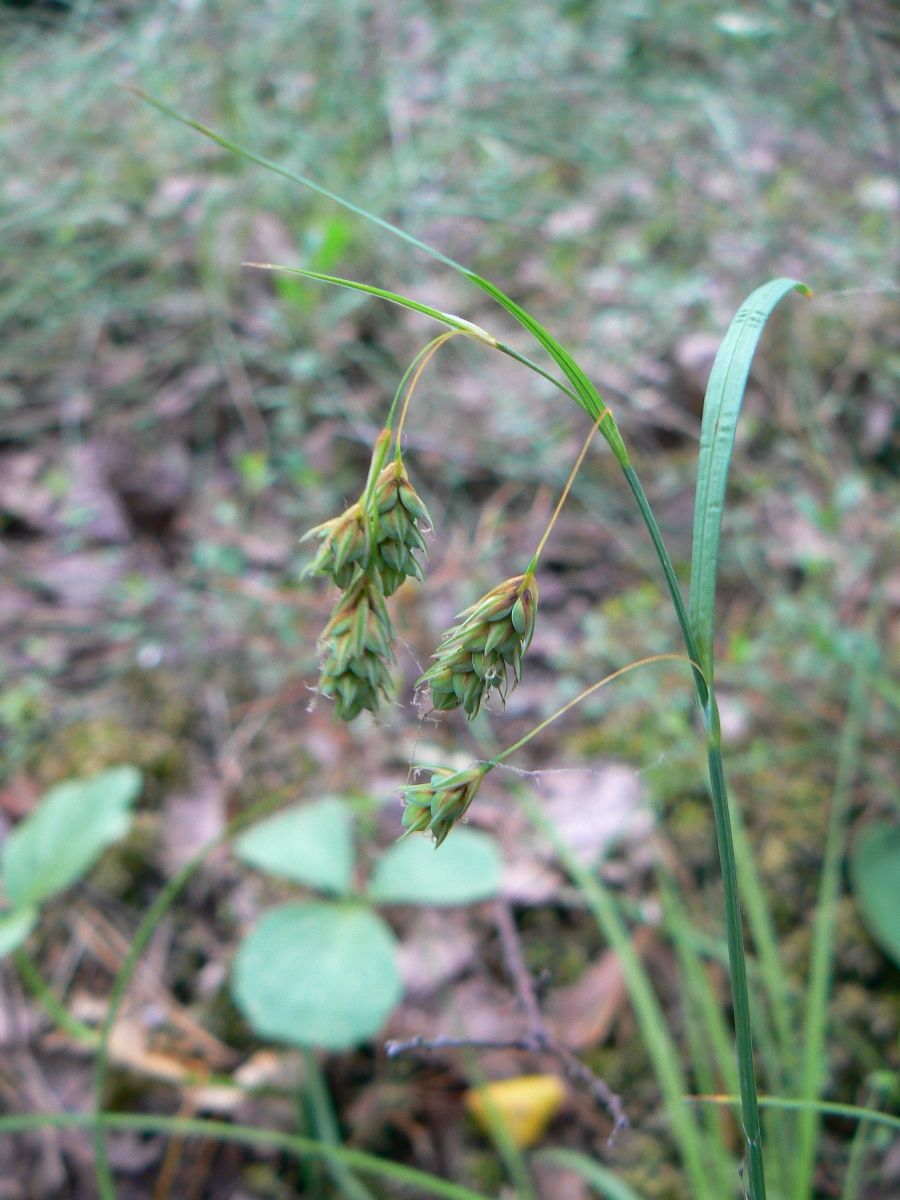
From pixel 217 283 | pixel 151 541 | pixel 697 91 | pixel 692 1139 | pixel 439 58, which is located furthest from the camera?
pixel 439 58

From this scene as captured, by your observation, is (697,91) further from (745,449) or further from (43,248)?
(43,248)

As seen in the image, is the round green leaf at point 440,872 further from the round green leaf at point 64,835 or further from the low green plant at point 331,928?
the round green leaf at point 64,835

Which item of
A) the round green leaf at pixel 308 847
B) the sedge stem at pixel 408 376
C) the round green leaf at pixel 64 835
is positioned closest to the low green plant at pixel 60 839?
the round green leaf at pixel 64 835

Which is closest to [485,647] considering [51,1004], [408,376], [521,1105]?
[408,376]

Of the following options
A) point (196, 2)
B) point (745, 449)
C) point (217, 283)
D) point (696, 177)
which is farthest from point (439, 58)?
point (745, 449)

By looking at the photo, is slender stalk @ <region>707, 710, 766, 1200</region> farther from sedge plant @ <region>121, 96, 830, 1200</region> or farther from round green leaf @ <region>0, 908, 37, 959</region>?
round green leaf @ <region>0, 908, 37, 959</region>

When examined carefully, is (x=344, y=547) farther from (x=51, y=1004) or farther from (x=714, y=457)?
(x=51, y=1004)
